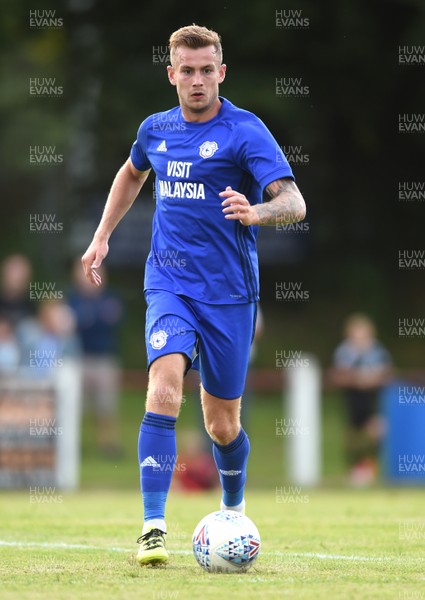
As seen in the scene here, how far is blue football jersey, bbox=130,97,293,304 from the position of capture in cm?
712

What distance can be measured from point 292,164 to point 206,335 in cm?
1799

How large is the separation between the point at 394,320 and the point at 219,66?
20.9 meters

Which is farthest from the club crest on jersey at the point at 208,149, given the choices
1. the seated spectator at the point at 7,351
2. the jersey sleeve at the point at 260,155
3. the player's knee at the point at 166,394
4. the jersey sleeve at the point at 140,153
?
the seated spectator at the point at 7,351

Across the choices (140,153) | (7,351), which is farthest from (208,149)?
(7,351)

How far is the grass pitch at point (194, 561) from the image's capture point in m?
5.89

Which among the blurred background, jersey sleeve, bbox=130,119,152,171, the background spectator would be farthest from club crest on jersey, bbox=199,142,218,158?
the background spectator

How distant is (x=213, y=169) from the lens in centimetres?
712

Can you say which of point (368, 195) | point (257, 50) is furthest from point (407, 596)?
point (368, 195)

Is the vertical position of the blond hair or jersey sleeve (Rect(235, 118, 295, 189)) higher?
the blond hair

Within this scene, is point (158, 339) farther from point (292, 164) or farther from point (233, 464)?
point (292, 164)

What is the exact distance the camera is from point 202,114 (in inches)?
287

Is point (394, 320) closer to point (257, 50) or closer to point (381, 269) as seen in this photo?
point (381, 269)

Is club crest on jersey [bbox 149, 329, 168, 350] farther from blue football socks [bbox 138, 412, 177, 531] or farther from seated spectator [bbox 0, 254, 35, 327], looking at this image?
seated spectator [bbox 0, 254, 35, 327]

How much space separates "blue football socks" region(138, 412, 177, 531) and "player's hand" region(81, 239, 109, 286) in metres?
1.18
